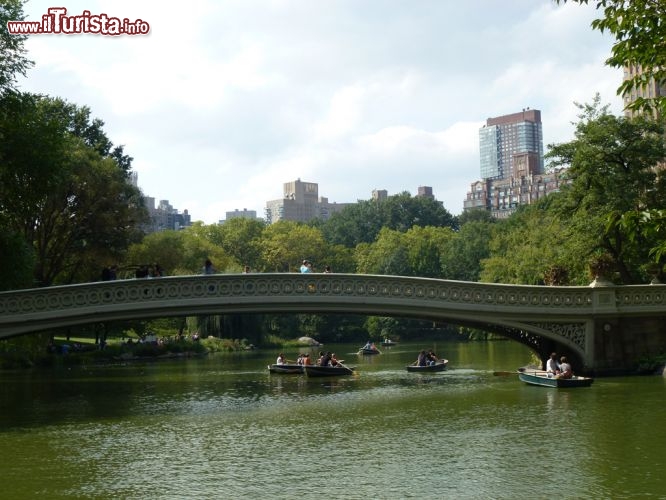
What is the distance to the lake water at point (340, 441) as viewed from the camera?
13641 millimetres

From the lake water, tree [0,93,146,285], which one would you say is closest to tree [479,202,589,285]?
the lake water

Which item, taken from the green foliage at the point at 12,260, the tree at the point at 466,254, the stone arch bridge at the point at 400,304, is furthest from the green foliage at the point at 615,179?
the tree at the point at 466,254

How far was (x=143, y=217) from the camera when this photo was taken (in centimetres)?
4422

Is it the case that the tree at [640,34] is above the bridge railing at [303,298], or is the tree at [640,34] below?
above

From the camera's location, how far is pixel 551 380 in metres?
25.6

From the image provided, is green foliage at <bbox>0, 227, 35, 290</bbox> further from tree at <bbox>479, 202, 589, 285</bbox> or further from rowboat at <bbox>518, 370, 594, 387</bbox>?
tree at <bbox>479, 202, 589, 285</bbox>

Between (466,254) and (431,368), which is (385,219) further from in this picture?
(431,368)

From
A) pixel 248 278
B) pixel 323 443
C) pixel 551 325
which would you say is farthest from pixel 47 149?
pixel 551 325

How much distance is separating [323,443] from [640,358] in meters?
14.9

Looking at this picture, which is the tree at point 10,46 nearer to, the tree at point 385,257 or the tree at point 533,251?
the tree at point 533,251

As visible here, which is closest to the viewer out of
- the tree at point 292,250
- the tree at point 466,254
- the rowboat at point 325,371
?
the rowboat at point 325,371

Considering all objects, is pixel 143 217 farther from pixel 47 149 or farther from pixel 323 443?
pixel 323 443

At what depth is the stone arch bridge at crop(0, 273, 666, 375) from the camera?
1002 inches

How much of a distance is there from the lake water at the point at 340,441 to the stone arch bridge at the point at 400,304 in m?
1.96
